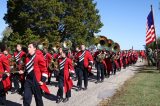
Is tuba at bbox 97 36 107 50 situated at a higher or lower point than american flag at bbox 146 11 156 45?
lower

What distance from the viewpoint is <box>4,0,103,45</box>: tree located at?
4225 centimetres

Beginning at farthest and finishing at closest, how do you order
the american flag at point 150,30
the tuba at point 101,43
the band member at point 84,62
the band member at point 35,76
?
the american flag at point 150,30 → the tuba at point 101,43 → the band member at point 84,62 → the band member at point 35,76

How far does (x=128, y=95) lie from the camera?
1253 cm

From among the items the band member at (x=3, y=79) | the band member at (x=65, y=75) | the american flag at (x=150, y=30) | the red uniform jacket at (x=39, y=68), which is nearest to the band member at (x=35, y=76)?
the red uniform jacket at (x=39, y=68)

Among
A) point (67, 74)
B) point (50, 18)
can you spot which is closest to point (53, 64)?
point (67, 74)

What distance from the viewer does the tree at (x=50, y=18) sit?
4225cm

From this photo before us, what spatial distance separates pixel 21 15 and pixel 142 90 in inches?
1179

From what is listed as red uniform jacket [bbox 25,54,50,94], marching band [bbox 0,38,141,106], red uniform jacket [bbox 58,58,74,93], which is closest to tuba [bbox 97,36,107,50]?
marching band [bbox 0,38,141,106]

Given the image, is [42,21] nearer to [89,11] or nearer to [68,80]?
[89,11]

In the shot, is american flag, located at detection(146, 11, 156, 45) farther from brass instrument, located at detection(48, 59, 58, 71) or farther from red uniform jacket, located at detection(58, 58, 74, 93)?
red uniform jacket, located at detection(58, 58, 74, 93)

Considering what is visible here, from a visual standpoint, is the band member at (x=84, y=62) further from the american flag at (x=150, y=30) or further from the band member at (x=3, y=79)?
the american flag at (x=150, y=30)

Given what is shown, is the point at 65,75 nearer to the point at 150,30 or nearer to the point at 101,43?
the point at 101,43

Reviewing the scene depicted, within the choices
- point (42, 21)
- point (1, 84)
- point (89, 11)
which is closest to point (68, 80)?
point (1, 84)

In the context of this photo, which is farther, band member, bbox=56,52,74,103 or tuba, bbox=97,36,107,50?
tuba, bbox=97,36,107,50
